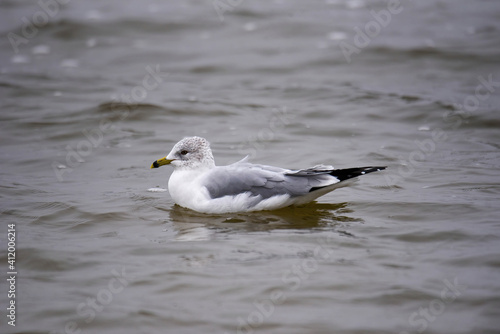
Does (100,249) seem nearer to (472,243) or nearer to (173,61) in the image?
(472,243)

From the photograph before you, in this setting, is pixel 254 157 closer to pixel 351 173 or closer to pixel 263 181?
pixel 263 181

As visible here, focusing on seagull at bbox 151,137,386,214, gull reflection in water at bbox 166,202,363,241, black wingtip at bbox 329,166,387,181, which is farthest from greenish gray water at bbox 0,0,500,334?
black wingtip at bbox 329,166,387,181

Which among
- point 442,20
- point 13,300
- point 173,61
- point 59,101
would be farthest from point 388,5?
point 13,300

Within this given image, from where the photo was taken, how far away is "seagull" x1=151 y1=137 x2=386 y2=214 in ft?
23.2

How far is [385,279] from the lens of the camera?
5.44 m

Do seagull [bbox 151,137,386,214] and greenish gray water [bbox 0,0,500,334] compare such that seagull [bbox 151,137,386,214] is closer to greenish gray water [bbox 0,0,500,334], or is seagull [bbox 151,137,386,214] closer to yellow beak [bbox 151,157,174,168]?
greenish gray water [bbox 0,0,500,334]

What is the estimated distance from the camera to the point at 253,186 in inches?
280

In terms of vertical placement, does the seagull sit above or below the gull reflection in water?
above

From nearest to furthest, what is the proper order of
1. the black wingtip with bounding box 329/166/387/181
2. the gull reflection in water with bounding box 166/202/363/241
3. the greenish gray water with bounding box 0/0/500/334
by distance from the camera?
1. the greenish gray water with bounding box 0/0/500/334
2. the gull reflection in water with bounding box 166/202/363/241
3. the black wingtip with bounding box 329/166/387/181

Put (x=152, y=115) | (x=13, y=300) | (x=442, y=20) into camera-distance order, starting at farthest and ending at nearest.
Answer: (x=442, y=20) → (x=152, y=115) → (x=13, y=300)

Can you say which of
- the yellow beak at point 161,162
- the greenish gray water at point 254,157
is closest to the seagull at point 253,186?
the greenish gray water at point 254,157

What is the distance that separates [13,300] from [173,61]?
9026mm

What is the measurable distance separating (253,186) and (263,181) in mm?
113

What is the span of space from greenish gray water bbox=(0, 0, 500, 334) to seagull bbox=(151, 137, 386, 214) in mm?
146
